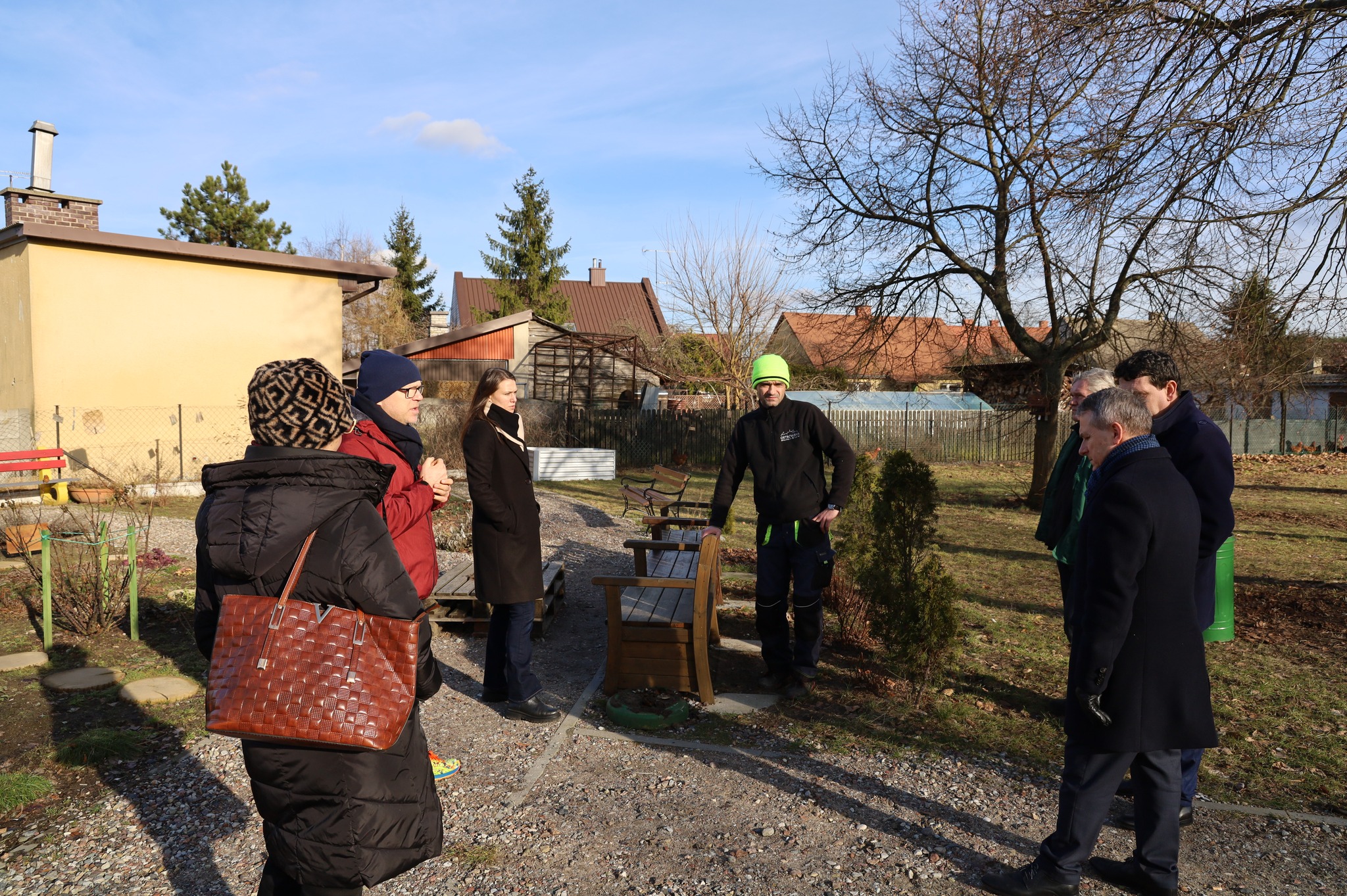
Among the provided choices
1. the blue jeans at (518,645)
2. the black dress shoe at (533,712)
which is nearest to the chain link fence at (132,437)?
the blue jeans at (518,645)

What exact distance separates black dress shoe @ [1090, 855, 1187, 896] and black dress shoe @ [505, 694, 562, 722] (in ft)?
8.89

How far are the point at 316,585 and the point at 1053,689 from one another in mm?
4741

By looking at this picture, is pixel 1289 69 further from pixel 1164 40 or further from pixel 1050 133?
pixel 1050 133

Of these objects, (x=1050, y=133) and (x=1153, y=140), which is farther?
(x=1050, y=133)

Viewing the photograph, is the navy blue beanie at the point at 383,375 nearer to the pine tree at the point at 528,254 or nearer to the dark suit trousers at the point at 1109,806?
the dark suit trousers at the point at 1109,806

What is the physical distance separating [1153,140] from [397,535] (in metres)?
6.64

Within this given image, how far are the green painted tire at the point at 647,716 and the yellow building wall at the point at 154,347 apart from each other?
10.5 m

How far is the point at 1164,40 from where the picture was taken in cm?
673

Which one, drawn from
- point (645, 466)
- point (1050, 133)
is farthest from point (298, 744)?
point (645, 466)

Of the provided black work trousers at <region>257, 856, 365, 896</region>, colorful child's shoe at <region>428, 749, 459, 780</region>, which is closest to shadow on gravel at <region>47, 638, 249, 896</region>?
colorful child's shoe at <region>428, 749, 459, 780</region>

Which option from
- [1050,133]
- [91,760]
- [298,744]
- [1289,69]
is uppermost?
[1050,133]

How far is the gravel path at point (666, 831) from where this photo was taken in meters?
3.07

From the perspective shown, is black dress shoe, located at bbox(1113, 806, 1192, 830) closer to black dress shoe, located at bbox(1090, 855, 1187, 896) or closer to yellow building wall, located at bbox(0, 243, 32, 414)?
black dress shoe, located at bbox(1090, 855, 1187, 896)

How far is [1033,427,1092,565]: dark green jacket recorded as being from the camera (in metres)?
4.18
